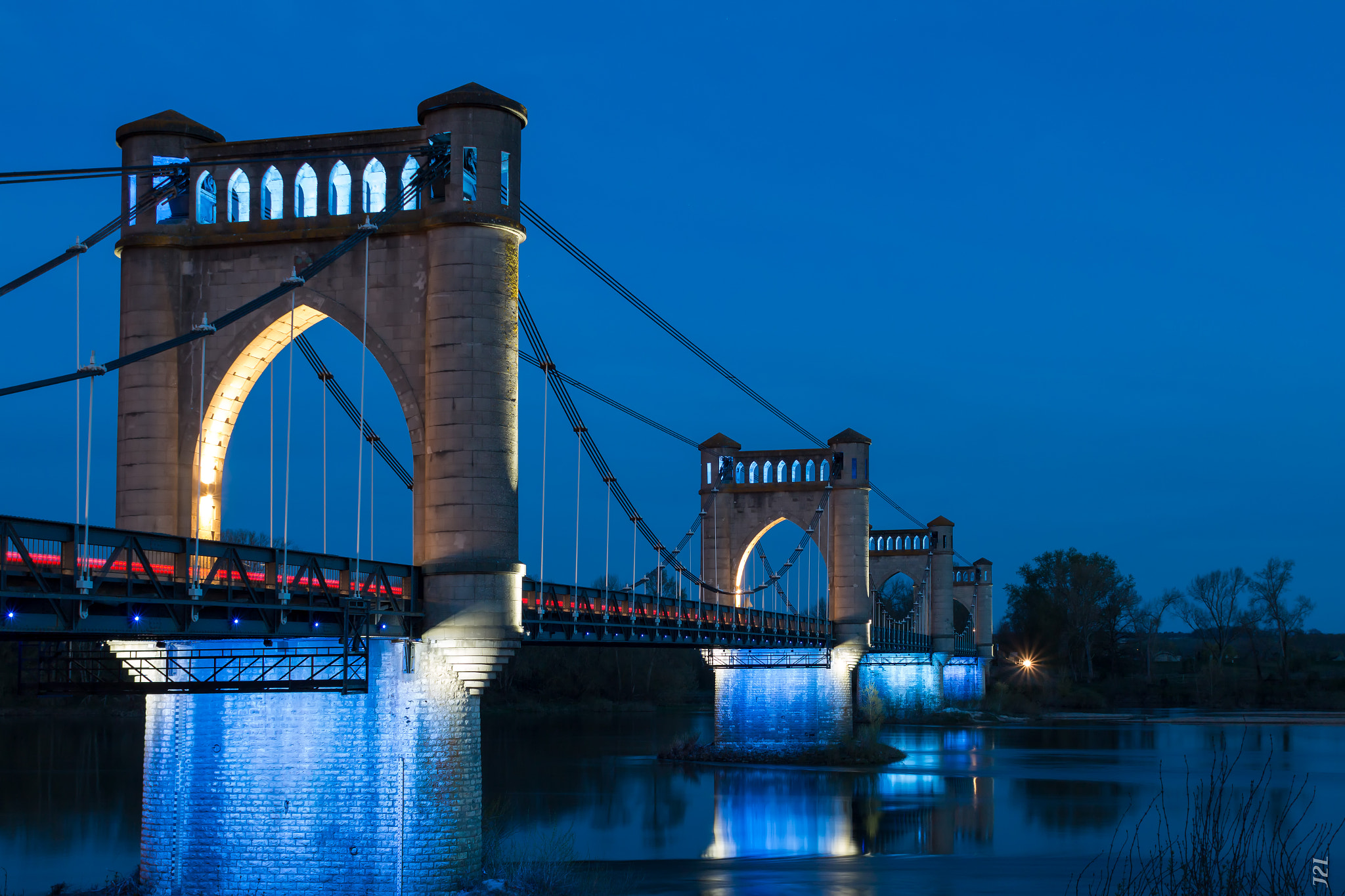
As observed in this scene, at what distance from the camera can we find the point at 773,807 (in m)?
44.8

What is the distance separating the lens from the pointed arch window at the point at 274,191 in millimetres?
26797

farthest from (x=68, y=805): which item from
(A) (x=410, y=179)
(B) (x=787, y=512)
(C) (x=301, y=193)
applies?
(B) (x=787, y=512)

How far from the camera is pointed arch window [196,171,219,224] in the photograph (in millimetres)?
26922

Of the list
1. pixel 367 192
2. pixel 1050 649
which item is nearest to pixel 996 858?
pixel 367 192

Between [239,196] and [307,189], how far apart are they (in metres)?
1.43

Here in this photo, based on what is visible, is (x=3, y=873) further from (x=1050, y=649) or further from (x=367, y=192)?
(x=1050, y=649)

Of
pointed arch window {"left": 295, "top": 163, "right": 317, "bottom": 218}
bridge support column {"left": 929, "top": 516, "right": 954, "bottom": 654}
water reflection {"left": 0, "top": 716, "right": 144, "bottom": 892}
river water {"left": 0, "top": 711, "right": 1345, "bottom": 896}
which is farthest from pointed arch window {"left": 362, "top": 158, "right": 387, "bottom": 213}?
bridge support column {"left": 929, "top": 516, "right": 954, "bottom": 654}

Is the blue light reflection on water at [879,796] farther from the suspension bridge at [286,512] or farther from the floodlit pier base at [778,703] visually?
the suspension bridge at [286,512]

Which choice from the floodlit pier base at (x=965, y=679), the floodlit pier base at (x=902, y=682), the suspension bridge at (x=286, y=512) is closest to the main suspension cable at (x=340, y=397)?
the suspension bridge at (x=286, y=512)

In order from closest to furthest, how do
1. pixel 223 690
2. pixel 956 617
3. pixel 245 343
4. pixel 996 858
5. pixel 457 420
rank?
pixel 223 690
pixel 457 420
pixel 245 343
pixel 996 858
pixel 956 617

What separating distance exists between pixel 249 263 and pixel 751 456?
43165 mm

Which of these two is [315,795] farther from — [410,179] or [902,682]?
[902,682]

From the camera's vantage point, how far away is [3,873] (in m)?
32.0

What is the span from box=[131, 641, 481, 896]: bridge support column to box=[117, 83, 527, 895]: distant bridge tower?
33mm
